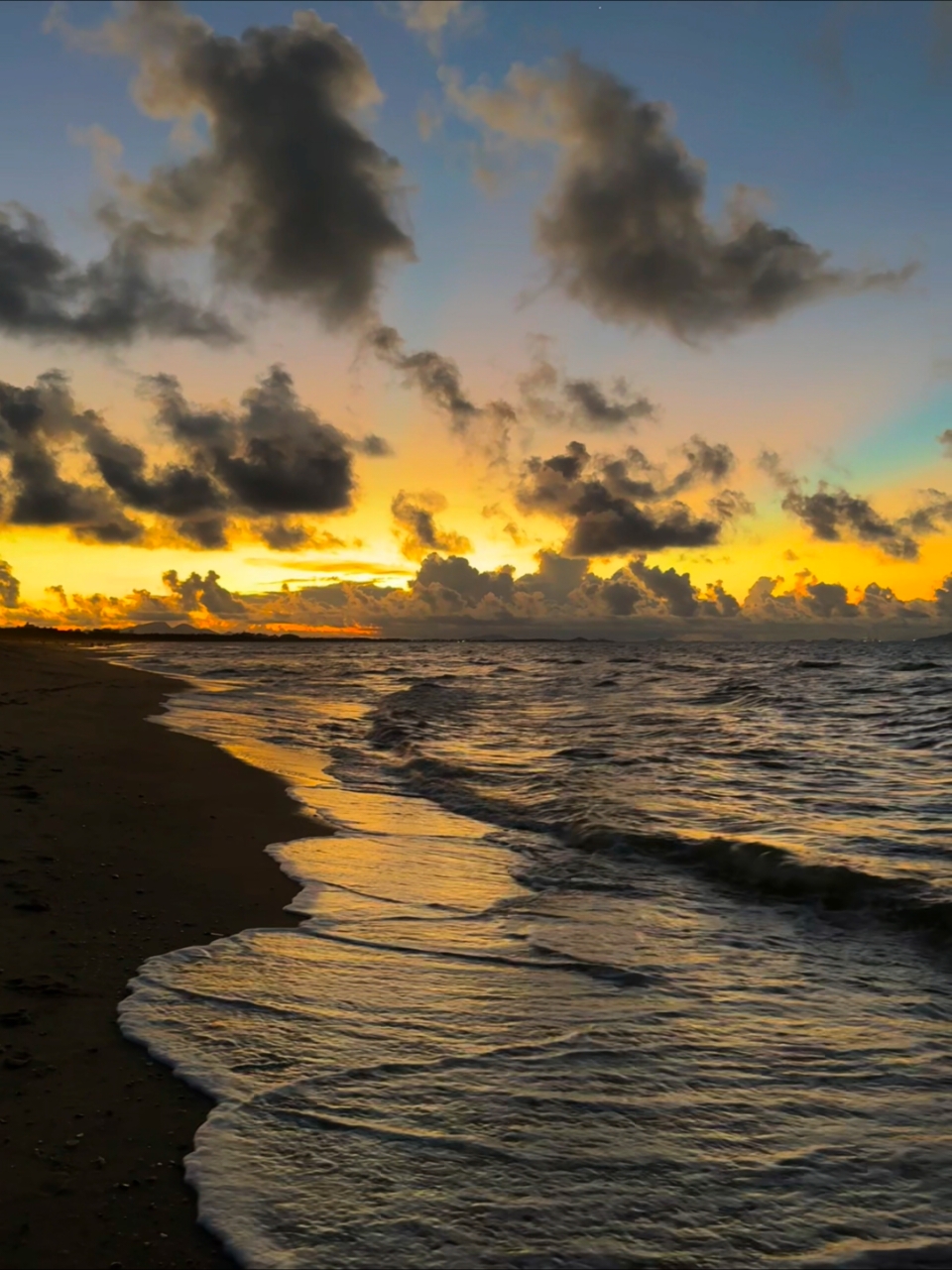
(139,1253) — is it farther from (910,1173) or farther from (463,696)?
(463,696)

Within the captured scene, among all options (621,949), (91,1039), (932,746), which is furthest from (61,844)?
(932,746)

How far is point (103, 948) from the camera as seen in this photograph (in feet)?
16.8

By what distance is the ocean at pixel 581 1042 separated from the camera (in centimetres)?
293

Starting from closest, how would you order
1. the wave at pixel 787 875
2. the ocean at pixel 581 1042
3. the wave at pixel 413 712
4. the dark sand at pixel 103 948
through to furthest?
the dark sand at pixel 103 948
the ocean at pixel 581 1042
the wave at pixel 787 875
the wave at pixel 413 712

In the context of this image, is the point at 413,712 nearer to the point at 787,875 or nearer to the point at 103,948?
the point at 787,875

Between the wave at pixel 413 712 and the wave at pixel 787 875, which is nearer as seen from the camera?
the wave at pixel 787 875

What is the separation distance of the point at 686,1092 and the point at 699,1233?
3.21ft

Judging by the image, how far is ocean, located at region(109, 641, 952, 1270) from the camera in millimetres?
2934

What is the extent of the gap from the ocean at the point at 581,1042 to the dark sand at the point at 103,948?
0.58 feet

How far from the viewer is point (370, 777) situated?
13578 millimetres

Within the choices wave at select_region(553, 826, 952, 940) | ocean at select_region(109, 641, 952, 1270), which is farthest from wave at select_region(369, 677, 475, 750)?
wave at select_region(553, 826, 952, 940)

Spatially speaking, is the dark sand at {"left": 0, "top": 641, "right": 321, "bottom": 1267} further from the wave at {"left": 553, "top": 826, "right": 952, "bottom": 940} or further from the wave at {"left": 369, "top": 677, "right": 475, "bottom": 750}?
the wave at {"left": 369, "top": 677, "right": 475, "bottom": 750}

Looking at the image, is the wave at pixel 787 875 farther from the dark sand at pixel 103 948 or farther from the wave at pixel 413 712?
the wave at pixel 413 712

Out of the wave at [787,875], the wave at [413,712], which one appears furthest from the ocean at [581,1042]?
the wave at [413,712]
